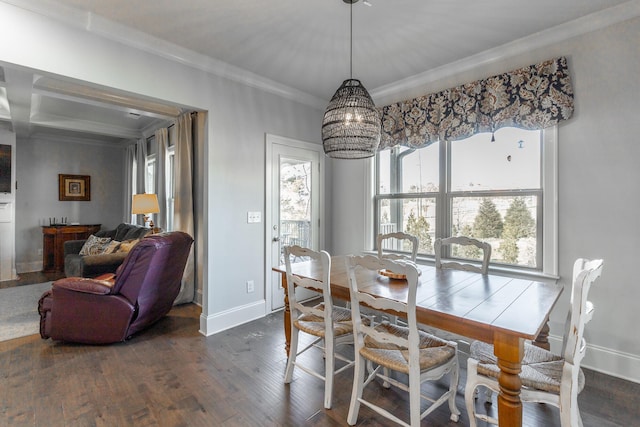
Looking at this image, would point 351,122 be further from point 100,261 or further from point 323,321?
point 100,261

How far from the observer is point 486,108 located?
296 cm

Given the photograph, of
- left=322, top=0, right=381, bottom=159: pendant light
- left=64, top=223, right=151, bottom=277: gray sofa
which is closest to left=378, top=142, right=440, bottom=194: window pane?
left=322, top=0, right=381, bottom=159: pendant light

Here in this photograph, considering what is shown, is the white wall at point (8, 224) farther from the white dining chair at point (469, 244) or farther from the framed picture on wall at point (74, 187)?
the white dining chair at point (469, 244)

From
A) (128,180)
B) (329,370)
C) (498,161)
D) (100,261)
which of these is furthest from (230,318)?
(128,180)

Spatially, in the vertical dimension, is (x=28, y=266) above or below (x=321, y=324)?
below

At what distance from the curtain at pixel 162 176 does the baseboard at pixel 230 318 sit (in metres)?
2.20

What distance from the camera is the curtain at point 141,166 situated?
18.5ft

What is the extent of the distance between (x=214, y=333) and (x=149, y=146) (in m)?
4.04

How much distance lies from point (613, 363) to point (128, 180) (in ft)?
25.1

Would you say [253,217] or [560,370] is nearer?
[560,370]

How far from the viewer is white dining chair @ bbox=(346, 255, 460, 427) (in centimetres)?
157

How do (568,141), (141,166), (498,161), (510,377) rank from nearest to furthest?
(510,377) < (568,141) < (498,161) < (141,166)

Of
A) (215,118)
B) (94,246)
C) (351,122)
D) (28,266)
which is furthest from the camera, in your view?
(28,266)

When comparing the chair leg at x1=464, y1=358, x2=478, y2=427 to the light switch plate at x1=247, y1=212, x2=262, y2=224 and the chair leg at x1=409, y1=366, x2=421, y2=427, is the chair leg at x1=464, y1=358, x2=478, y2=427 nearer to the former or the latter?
the chair leg at x1=409, y1=366, x2=421, y2=427
